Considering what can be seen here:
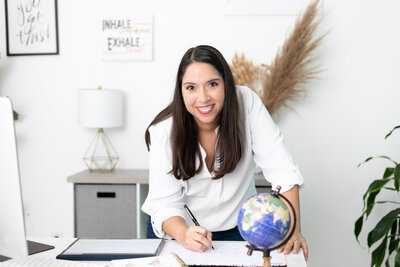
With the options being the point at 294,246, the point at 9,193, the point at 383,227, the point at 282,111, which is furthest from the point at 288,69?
the point at 9,193

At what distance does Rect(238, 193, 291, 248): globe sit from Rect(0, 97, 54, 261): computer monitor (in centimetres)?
52

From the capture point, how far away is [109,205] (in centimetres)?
261

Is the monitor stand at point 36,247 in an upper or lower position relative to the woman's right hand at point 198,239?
lower

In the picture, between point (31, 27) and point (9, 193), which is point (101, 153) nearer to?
point (31, 27)

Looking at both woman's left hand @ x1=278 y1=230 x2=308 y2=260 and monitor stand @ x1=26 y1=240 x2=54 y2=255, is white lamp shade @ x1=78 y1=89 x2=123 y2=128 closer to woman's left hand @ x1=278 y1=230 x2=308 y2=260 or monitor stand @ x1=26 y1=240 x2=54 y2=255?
monitor stand @ x1=26 y1=240 x2=54 y2=255

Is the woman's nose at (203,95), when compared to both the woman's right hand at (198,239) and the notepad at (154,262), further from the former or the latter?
the notepad at (154,262)

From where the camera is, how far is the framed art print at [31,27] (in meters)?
3.03

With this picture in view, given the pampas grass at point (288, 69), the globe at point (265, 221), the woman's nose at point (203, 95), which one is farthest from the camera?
the pampas grass at point (288, 69)

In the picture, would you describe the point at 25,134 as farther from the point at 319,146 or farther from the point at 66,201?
the point at 319,146

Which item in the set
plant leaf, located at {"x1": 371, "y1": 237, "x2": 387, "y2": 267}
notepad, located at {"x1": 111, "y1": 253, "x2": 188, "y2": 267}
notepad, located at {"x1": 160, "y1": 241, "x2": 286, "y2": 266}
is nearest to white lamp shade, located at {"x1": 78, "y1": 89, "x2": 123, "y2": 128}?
notepad, located at {"x1": 160, "y1": 241, "x2": 286, "y2": 266}

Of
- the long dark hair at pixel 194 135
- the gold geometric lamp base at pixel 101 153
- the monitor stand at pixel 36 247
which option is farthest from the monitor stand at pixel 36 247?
the gold geometric lamp base at pixel 101 153

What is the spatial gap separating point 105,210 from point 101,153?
0.56 metres

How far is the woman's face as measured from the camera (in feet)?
4.85

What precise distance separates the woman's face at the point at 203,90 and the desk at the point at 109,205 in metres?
1.16
